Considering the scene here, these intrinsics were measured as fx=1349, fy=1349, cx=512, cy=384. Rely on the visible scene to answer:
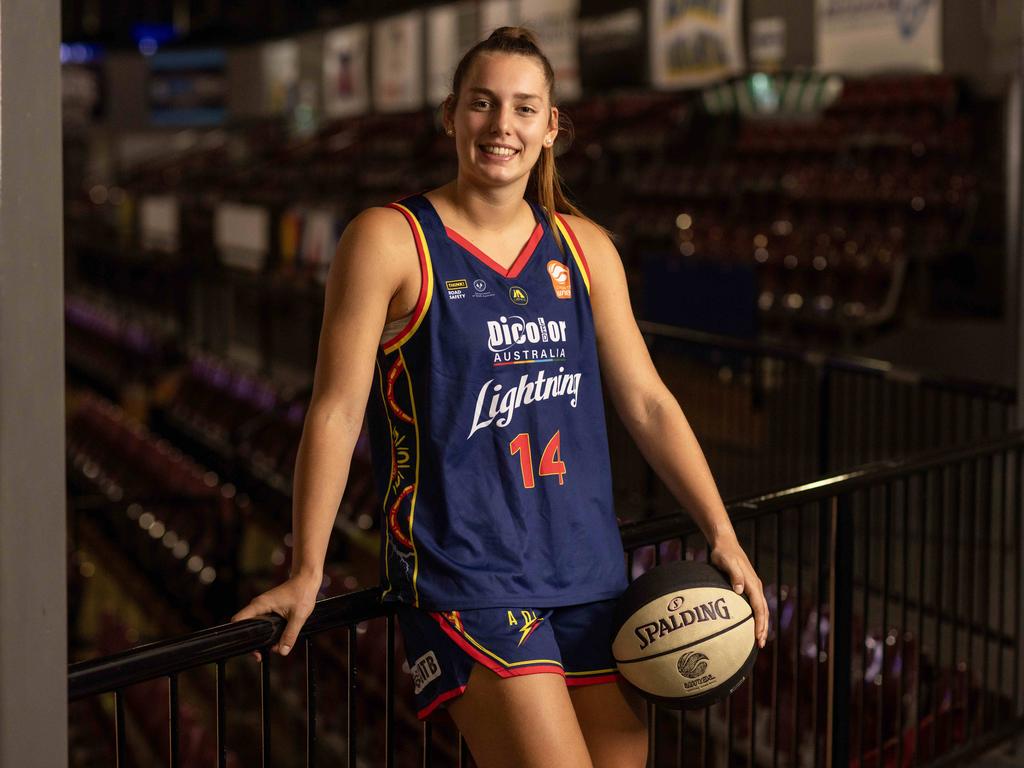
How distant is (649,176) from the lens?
38.8ft

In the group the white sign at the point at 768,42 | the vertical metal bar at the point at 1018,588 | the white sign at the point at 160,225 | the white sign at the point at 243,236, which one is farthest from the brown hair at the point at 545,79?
the white sign at the point at 160,225

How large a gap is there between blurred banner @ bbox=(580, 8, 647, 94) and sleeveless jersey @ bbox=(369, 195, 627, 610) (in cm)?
1273

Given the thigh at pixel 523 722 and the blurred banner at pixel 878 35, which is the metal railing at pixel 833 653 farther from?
the blurred banner at pixel 878 35

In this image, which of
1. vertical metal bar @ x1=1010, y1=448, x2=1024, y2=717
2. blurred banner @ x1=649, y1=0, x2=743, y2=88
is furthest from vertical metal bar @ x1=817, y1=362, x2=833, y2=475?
blurred banner @ x1=649, y1=0, x2=743, y2=88

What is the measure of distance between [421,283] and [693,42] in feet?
40.0

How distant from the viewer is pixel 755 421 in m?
6.37

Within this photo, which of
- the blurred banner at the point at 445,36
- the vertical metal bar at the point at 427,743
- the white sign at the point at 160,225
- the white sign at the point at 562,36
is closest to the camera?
the vertical metal bar at the point at 427,743

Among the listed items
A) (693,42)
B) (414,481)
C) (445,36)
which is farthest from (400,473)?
(445,36)

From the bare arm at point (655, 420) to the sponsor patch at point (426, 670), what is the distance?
54 cm

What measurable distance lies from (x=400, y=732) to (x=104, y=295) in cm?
1392

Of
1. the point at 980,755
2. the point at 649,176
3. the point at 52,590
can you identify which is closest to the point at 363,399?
the point at 52,590

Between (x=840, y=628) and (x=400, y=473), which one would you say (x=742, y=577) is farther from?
(x=840, y=628)

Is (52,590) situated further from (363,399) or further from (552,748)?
(552,748)

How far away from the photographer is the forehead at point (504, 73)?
2.07 m
